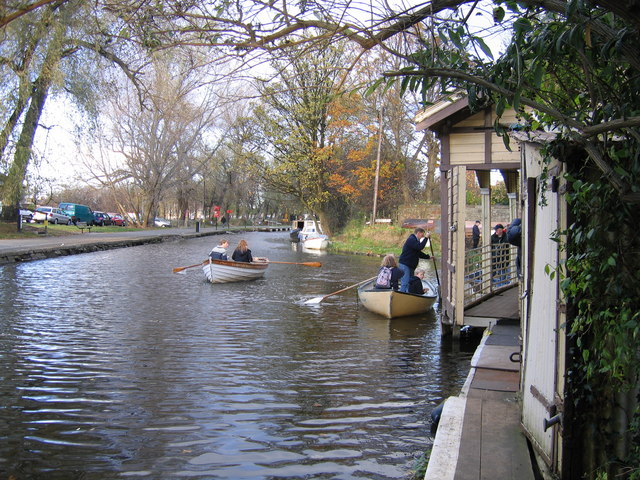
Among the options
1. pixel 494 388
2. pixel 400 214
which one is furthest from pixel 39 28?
pixel 400 214

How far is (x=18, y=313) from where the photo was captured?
13.2 metres

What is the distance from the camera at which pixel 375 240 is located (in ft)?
129

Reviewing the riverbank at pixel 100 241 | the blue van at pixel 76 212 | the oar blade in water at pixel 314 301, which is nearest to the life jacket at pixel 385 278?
the oar blade in water at pixel 314 301

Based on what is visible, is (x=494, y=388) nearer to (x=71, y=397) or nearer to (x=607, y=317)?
(x=607, y=317)

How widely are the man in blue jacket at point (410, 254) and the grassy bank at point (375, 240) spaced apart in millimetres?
19828

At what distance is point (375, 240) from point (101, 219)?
3823 cm

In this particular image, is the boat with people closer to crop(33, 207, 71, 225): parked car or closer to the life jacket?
crop(33, 207, 71, 225): parked car

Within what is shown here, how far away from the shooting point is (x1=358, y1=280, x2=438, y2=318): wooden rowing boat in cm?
1351

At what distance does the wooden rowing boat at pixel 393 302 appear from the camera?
44.3ft

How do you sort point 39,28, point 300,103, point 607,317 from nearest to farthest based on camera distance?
point 607,317
point 39,28
point 300,103

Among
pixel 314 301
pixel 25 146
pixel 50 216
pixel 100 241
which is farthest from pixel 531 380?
pixel 50 216

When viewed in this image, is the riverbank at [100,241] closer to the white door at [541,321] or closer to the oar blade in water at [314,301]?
the oar blade in water at [314,301]

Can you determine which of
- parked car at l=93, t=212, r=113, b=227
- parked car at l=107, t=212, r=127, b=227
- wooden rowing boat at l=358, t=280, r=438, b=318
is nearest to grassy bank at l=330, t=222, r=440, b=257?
wooden rowing boat at l=358, t=280, r=438, b=318

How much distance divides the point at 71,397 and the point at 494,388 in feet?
16.2
